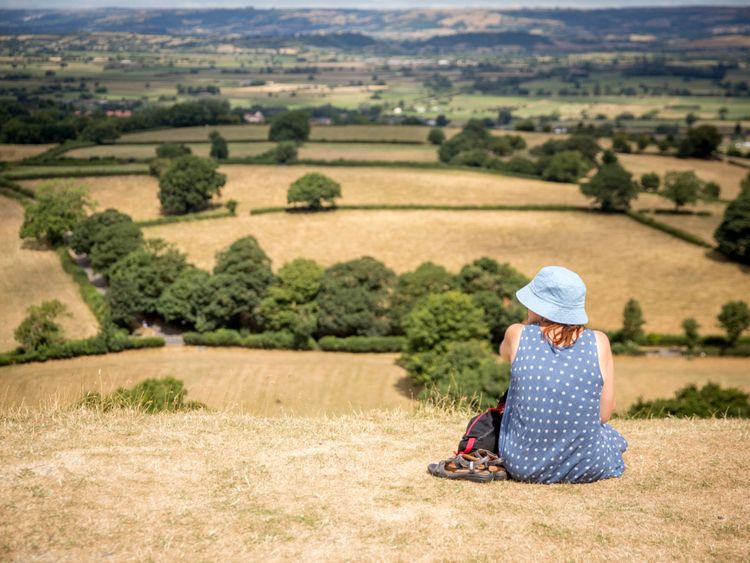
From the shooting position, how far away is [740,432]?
1359cm

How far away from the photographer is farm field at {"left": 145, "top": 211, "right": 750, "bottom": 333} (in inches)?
2397

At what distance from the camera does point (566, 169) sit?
104250mm

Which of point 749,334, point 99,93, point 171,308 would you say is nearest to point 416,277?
point 171,308

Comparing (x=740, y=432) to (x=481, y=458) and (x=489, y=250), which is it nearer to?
(x=481, y=458)

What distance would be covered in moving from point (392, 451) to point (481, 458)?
7.25 feet

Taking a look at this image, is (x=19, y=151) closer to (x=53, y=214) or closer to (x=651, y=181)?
(x=53, y=214)

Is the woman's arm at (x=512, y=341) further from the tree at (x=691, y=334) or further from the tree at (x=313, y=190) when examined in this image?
the tree at (x=313, y=190)

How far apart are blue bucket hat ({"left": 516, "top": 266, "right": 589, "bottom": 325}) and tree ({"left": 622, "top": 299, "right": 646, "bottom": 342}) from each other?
149 feet

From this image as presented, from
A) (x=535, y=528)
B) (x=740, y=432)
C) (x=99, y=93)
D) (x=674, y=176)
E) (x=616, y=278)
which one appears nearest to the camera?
(x=535, y=528)

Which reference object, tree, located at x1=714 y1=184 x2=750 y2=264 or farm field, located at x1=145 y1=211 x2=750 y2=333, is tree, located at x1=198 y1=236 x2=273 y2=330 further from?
tree, located at x1=714 y1=184 x2=750 y2=264

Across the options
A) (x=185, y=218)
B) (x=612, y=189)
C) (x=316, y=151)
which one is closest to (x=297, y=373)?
(x=185, y=218)

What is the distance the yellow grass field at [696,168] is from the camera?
102062 millimetres

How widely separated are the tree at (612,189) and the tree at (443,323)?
1739 inches

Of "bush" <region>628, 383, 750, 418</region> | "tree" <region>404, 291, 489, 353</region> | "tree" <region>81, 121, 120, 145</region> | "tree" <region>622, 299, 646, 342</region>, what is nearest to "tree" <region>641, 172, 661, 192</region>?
"tree" <region>622, 299, 646, 342</region>
